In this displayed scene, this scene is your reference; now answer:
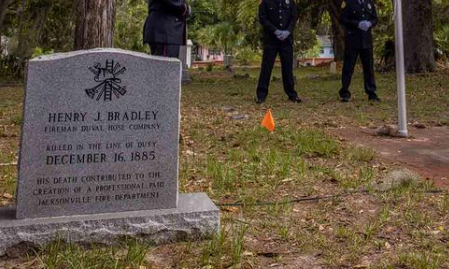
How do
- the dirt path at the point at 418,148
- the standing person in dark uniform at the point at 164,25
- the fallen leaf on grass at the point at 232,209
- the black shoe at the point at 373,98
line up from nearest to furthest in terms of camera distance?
the fallen leaf on grass at the point at 232,209 < the dirt path at the point at 418,148 < the standing person in dark uniform at the point at 164,25 < the black shoe at the point at 373,98

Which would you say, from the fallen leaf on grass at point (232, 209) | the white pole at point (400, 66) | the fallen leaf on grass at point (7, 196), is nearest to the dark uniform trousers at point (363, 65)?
the white pole at point (400, 66)

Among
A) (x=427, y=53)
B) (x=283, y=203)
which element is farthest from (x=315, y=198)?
(x=427, y=53)

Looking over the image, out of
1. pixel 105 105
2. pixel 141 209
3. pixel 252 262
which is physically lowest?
pixel 252 262

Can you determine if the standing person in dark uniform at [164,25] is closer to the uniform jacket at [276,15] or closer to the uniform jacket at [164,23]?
the uniform jacket at [164,23]

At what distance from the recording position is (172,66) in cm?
311

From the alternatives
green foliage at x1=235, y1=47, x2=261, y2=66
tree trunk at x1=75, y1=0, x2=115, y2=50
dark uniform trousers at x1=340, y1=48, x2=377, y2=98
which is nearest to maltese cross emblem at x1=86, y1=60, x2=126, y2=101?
tree trunk at x1=75, y1=0, x2=115, y2=50

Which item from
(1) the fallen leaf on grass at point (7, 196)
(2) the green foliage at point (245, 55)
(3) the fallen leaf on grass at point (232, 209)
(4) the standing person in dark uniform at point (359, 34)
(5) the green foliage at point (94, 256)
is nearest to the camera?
(5) the green foliage at point (94, 256)

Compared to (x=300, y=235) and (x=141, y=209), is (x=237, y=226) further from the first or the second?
(x=141, y=209)

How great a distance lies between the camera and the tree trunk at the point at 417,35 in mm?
14164

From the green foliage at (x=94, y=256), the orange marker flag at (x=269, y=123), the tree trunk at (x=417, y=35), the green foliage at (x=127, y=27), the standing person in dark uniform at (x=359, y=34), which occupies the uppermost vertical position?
the green foliage at (x=127, y=27)

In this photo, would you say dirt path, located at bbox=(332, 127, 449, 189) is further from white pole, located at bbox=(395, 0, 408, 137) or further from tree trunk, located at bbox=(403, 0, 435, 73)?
tree trunk, located at bbox=(403, 0, 435, 73)

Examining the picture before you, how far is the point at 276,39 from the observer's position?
8969 mm

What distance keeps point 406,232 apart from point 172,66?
164 cm

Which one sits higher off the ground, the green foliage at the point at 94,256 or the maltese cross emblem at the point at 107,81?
the maltese cross emblem at the point at 107,81
